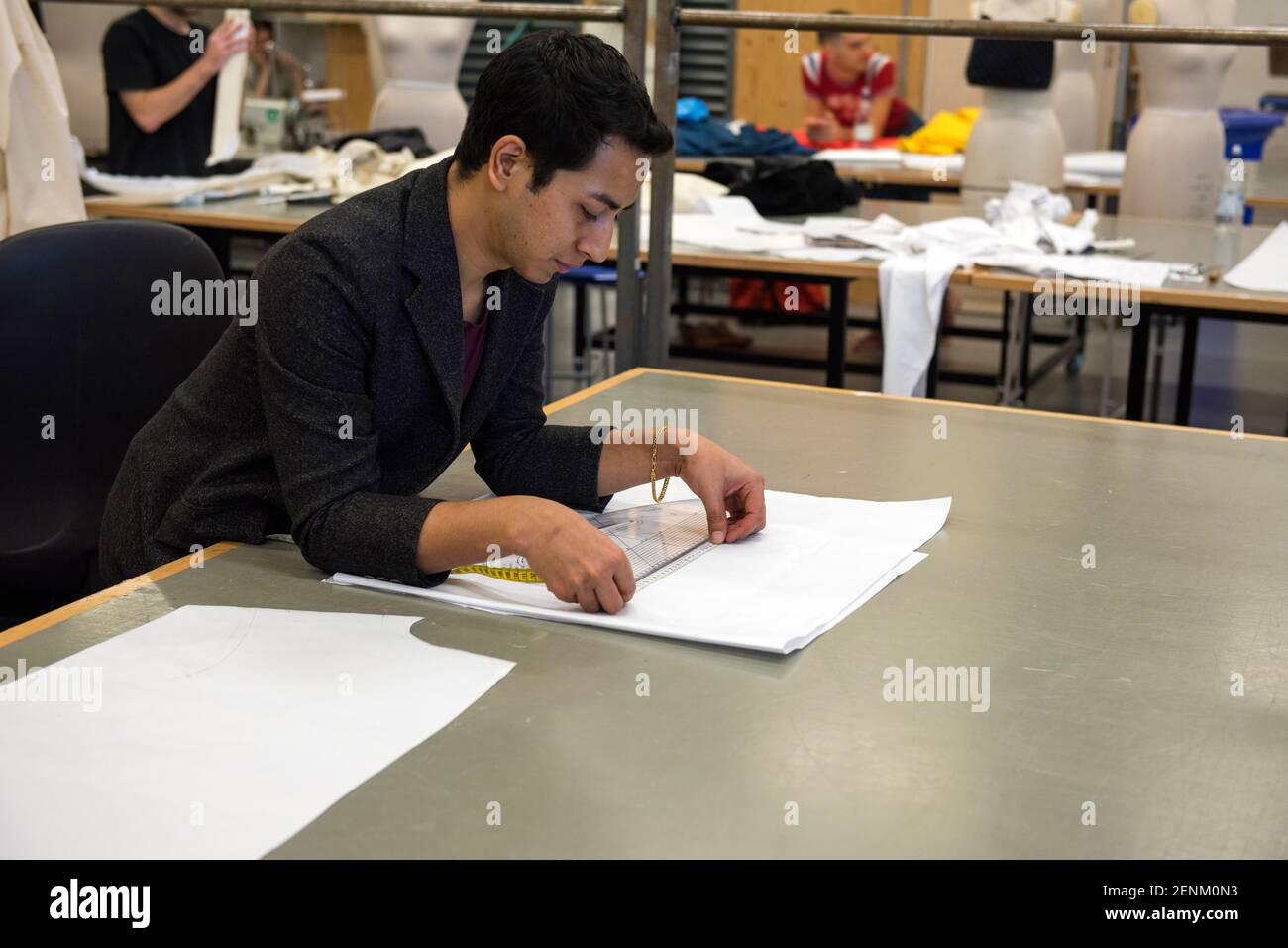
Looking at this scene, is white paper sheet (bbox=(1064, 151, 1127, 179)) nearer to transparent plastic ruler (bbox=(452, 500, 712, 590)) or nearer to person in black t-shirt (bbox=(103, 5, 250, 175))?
person in black t-shirt (bbox=(103, 5, 250, 175))

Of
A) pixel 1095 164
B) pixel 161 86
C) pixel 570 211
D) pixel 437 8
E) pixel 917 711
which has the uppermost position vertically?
pixel 437 8

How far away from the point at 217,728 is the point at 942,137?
5.00 meters

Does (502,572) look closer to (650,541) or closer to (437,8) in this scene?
(650,541)

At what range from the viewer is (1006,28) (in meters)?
2.00

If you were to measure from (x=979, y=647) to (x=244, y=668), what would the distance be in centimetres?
59

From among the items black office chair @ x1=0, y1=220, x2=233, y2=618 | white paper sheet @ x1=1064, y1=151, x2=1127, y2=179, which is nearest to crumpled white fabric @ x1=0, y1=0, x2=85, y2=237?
black office chair @ x1=0, y1=220, x2=233, y2=618

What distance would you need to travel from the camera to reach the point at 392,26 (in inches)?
176

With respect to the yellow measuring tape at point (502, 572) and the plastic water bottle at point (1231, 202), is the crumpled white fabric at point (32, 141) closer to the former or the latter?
the yellow measuring tape at point (502, 572)

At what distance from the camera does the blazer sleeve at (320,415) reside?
1254mm

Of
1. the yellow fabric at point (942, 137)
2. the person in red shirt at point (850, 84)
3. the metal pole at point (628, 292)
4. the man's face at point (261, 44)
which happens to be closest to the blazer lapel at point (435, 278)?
the metal pole at point (628, 292)

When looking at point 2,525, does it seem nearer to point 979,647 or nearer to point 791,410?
point 791,410

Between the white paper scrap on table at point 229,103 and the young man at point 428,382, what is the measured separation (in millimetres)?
3079

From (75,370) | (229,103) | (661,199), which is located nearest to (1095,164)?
(229,103)

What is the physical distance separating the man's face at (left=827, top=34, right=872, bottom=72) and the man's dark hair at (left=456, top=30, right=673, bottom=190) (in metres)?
4.83
